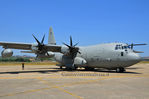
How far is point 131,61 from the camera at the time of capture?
2036 centimetres

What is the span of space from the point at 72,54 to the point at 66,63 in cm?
223

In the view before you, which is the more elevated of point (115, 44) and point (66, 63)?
point (115, 44)

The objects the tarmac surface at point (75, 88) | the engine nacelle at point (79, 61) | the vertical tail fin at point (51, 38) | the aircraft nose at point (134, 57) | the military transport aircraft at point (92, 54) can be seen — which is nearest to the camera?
the tarmac surface at point (75, 88)

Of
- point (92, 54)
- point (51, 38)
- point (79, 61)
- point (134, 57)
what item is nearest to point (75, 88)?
point (134, 57)

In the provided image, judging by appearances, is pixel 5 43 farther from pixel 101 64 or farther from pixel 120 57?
pixel 120 57

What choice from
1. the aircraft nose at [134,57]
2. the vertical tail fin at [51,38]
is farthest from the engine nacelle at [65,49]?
the aircraft nose at [134,57]

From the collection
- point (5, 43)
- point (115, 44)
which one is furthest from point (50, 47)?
point (115, 44)

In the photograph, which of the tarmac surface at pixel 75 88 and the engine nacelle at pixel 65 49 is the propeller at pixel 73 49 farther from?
the tarmac surface at pixel 75 88

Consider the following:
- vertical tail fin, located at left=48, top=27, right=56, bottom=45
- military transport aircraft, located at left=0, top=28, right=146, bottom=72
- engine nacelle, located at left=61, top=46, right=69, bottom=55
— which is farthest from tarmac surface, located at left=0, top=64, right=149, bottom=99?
vertical tail fin, located at left=48, top=27, right=56, bottom=45

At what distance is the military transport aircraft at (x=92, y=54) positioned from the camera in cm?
2108

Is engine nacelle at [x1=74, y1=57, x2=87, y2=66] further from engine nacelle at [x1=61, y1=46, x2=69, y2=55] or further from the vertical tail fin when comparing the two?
the vertical tail fin

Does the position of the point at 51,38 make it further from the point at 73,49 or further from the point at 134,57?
the point at 134,57

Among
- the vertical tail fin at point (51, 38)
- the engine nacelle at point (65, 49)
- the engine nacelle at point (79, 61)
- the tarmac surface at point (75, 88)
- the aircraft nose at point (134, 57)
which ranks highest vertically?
the vertical tail fin at point (51, 38)

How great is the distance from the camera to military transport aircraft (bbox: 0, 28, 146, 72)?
69.2 ft
